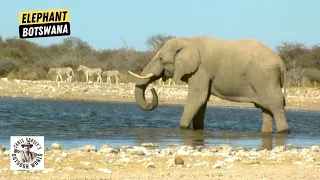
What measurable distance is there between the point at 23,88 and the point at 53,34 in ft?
82.4

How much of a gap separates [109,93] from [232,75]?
68.9 ft

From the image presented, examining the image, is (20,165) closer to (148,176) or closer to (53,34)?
(148,176)

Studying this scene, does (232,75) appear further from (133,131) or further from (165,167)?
(165,167)

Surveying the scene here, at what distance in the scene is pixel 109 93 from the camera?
39719 mm

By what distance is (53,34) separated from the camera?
16.0 metres

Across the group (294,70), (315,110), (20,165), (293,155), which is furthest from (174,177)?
(294,70)

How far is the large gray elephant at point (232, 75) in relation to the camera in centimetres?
1886

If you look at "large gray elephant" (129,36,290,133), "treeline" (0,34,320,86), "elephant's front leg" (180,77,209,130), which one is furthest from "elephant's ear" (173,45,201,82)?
"treeline" (0,34,320,86)

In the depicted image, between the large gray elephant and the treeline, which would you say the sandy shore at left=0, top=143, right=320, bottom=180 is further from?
the treeline

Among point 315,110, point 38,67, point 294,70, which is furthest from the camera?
point 38,67

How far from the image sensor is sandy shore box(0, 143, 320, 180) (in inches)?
378

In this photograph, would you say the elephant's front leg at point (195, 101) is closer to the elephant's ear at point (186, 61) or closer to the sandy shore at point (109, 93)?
the elephant's ear at point (186, 61)

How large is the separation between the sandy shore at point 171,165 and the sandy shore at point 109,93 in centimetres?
2437

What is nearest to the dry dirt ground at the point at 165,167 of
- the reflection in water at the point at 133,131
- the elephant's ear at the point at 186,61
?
the reflection in water at the point at 133,131
